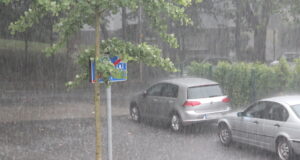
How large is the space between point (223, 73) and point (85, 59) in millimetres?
11458

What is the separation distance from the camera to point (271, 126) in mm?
9516

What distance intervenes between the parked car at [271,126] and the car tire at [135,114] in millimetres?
4521

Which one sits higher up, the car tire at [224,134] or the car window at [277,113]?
the car window at [277,113]

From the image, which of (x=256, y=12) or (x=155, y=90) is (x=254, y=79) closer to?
(x=155, y=90)

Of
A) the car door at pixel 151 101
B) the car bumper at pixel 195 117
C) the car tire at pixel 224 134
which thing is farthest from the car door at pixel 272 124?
the car door at pixel 151 101

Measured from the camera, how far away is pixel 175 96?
13273 mm

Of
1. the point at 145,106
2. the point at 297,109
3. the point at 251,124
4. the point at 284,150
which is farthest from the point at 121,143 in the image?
the point at 297,109

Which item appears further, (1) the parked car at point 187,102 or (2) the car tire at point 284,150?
(1) the parked car at point 187,102

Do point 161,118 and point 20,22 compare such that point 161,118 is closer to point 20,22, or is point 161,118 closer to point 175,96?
point 175,96

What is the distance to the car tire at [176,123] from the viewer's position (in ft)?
42.5

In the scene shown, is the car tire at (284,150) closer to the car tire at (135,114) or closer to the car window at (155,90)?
the car window at (155,90)

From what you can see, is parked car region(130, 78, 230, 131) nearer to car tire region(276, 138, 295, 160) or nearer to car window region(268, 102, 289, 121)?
car window region(268, 102, 289, 121)

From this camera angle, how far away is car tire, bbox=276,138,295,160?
8961 mm

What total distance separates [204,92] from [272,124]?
371cm
